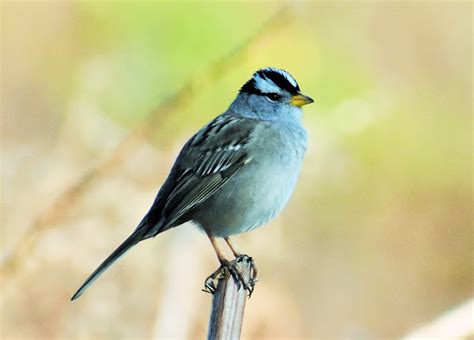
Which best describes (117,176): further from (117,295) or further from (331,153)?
(331,153)

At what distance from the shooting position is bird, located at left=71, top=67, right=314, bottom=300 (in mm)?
4832

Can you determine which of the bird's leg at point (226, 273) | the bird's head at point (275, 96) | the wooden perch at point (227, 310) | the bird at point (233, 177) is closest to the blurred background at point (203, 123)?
the bird's head at point (275, 96)

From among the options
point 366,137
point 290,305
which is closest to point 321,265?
point 290,305

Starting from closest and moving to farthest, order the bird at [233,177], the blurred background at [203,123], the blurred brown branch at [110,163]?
the bird at [233,177] < the blurred brown branch at [110,163] < the blurred background at [203,123]

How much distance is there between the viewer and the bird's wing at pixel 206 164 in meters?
4.85

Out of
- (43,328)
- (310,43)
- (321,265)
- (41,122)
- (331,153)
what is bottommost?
(43,328)

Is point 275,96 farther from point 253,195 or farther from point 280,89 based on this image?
point 253,195

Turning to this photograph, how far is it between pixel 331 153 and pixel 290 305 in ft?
4.02

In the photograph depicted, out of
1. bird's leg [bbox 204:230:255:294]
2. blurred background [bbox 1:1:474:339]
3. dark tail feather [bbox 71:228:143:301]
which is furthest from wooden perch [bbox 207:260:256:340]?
blurred background [bbox 1:1:474:339]

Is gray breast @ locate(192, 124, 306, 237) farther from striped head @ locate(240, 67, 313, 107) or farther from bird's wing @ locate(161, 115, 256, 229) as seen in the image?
striped head @ locate(240, 67, 313, 107)

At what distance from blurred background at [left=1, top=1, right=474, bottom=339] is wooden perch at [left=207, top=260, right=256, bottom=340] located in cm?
161

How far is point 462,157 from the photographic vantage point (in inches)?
309

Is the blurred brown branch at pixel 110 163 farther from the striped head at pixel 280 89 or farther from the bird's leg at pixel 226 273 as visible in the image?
the bird's leg at pixel 226 273

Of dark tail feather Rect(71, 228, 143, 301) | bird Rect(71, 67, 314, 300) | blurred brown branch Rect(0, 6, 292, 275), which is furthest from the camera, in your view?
blurred brown branch Rect(0, 6, 292, 275)
